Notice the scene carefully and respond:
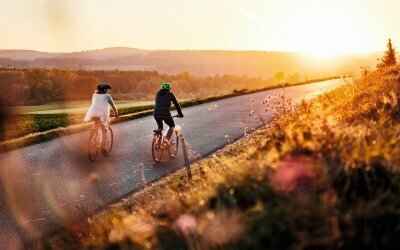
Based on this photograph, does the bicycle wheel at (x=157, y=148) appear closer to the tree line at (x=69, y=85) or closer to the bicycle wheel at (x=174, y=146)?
the bicycle wheel at (x=174, y=146)

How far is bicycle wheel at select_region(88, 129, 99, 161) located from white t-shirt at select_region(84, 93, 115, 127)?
1.14 feet

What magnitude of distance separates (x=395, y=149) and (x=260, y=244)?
173 centimetres

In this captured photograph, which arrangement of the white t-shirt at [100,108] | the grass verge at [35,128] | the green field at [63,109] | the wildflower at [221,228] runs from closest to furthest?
the wildflower at [221,228] < the white t-shirt at [100,108] < the grass verge at [35,128] < the green field at [63,109]

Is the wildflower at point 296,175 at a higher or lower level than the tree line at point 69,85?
lower

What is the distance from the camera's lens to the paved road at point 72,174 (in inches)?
342

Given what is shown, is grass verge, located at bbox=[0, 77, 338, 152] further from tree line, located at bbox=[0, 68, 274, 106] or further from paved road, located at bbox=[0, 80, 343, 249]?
tree line, located at bbox=[0, 68, 274, 106]

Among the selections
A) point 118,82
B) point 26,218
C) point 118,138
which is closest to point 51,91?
point 118,82

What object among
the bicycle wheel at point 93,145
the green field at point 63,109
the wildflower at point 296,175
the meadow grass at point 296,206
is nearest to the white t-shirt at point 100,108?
the bicycle wheel at point 93,145

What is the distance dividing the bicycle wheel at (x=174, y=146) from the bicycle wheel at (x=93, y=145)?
191cm

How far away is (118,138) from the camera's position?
659 inches

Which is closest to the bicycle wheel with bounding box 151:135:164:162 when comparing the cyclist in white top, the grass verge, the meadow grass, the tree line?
the cyclist in white top

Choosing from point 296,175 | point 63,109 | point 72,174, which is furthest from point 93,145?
point 63,109

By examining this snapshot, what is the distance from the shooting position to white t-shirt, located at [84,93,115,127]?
13.4 meters

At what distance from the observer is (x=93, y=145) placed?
13.2 m
